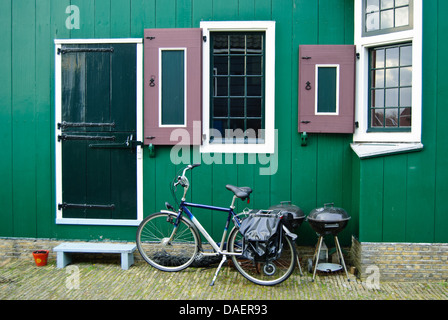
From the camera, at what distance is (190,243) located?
5543mm

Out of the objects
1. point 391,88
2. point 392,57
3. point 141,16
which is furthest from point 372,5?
point 141,16

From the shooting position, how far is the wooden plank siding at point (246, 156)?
491cm

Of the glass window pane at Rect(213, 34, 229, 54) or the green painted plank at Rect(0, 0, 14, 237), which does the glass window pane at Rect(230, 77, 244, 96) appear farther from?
the green painted plank at Rect(0, 0, 14, 237)

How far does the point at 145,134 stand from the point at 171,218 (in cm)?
118

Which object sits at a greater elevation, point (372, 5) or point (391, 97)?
point (372, 5)

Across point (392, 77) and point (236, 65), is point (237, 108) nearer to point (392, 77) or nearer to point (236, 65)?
point (236, 65)

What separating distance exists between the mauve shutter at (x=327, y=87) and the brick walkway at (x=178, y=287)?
1.94 meters

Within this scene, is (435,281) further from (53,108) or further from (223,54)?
(53,108)

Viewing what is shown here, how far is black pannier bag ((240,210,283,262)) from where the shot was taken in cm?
452

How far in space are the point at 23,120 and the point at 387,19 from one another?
5.03 metres

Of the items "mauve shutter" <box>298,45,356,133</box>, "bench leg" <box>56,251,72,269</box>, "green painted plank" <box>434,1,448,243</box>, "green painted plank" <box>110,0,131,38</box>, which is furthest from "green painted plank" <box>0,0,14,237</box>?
"green painted plank" <box>434,1,448,243</box>

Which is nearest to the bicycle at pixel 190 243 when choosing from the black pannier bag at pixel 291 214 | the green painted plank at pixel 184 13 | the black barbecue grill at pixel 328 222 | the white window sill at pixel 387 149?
the black pannier bag at pixel 291 214

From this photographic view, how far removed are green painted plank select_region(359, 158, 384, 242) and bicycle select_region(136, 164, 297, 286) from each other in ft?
3.12

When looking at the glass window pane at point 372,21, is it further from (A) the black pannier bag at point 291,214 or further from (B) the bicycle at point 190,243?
(B) the bicycle at point 190,243
